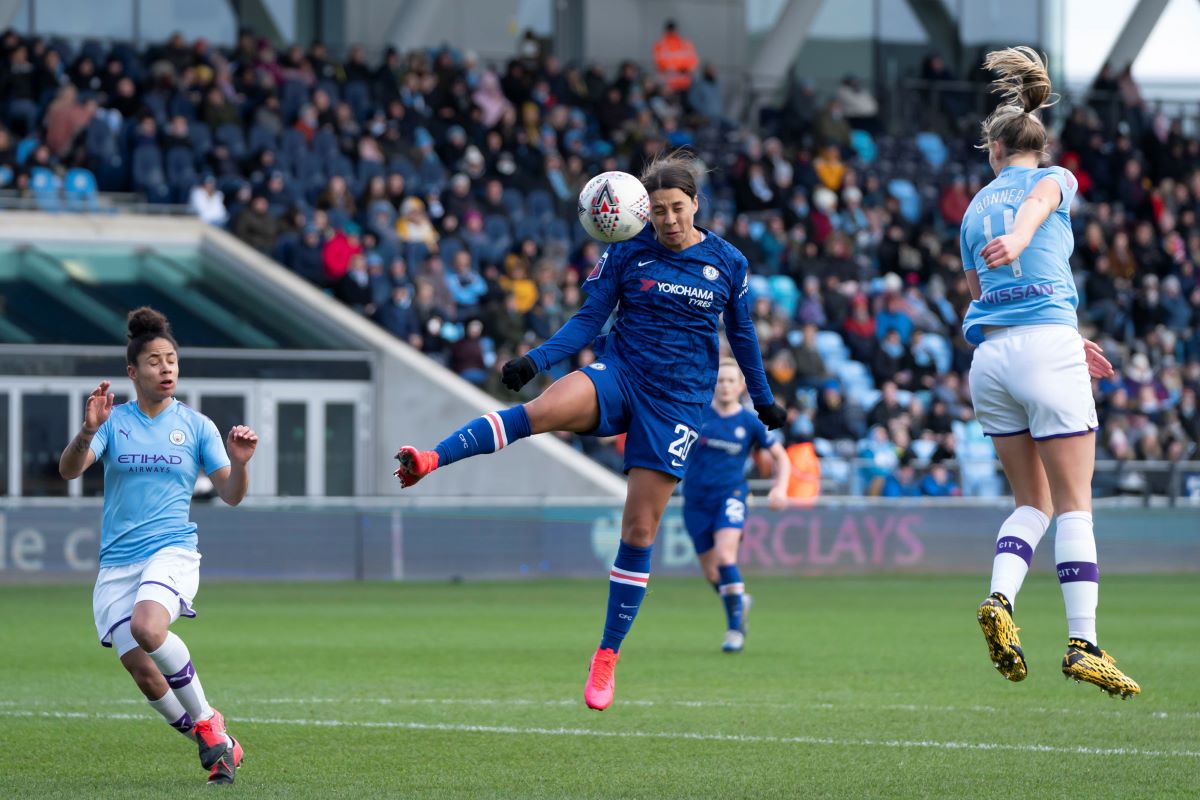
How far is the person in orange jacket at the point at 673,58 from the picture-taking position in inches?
1275

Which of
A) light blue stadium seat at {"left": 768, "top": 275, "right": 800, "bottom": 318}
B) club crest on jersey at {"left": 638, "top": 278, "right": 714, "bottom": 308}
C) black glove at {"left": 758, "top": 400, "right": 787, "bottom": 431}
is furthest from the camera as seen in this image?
light blue stadium seat at {"left": 768, "top": 275, "right": 800, "bottom": 318}

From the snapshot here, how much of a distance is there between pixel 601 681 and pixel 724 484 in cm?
551

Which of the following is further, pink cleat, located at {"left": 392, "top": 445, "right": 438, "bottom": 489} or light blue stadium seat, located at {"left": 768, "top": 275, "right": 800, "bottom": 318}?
light blue stadium seat, located at {"left": 768, "top": 275, "right": 800, "bottom": 318}

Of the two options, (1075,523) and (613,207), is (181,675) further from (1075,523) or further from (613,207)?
(1075,523)

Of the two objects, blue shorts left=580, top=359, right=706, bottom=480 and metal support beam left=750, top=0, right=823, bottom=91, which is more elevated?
metal support beam left=750, top=0, right=823, bottom=91

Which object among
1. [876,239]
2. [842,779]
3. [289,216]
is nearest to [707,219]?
[876,239]

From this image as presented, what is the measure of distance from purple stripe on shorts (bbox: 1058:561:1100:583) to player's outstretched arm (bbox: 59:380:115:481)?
3746 millimetres

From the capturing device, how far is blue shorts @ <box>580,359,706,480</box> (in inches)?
318

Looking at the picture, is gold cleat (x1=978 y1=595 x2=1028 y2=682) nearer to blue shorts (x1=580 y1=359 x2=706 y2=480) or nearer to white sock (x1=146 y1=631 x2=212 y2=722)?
blue shorts (x1=580 y1=359 x2=706 y2=480)

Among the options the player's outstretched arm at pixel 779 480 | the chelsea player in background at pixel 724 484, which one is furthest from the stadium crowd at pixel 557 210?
the chelsea player in background at pixel 724 484

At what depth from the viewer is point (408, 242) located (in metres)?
25.5

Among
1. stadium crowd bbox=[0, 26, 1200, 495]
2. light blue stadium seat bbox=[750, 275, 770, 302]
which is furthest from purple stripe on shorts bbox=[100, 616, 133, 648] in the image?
light blue stadium seat bbox=[750, 275, 770, 302]

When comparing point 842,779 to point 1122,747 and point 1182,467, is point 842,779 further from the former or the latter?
point 1182,467

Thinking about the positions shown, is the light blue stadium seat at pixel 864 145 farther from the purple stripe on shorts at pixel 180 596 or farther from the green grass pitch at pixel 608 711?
the purple stripe on shorts at pixel 180 596
